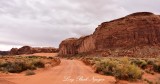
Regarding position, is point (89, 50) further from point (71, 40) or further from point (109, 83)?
point (109, 83)

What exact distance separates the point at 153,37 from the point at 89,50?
1062 inches

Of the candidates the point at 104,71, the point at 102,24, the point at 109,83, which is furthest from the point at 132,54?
the point at 109,83

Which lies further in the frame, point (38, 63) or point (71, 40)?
point (71, 40)

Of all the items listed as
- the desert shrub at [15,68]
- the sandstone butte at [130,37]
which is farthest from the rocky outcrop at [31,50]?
the desert shrub at [15,68]

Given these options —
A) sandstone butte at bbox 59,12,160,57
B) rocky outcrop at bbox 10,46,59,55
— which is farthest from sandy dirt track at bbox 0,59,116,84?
rocky outcrop at bbox 10,46,59,55

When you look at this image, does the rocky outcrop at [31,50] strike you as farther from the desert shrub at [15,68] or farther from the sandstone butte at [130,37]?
the desert shrub at [15,68]

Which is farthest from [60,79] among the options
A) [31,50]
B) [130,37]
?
[31,50]

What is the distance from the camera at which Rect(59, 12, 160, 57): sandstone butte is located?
8119 centimetres

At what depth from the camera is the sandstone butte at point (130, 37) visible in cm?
8119

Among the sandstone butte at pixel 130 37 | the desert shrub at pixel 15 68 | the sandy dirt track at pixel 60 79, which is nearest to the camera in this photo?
the sandy dirt track at pixel 60 79

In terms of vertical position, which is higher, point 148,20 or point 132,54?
point 148,20

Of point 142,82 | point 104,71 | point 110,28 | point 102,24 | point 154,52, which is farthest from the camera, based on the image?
point 102,24

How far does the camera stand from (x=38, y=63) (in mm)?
30234

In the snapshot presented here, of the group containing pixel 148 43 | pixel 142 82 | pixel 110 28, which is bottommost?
pixel 142 82
